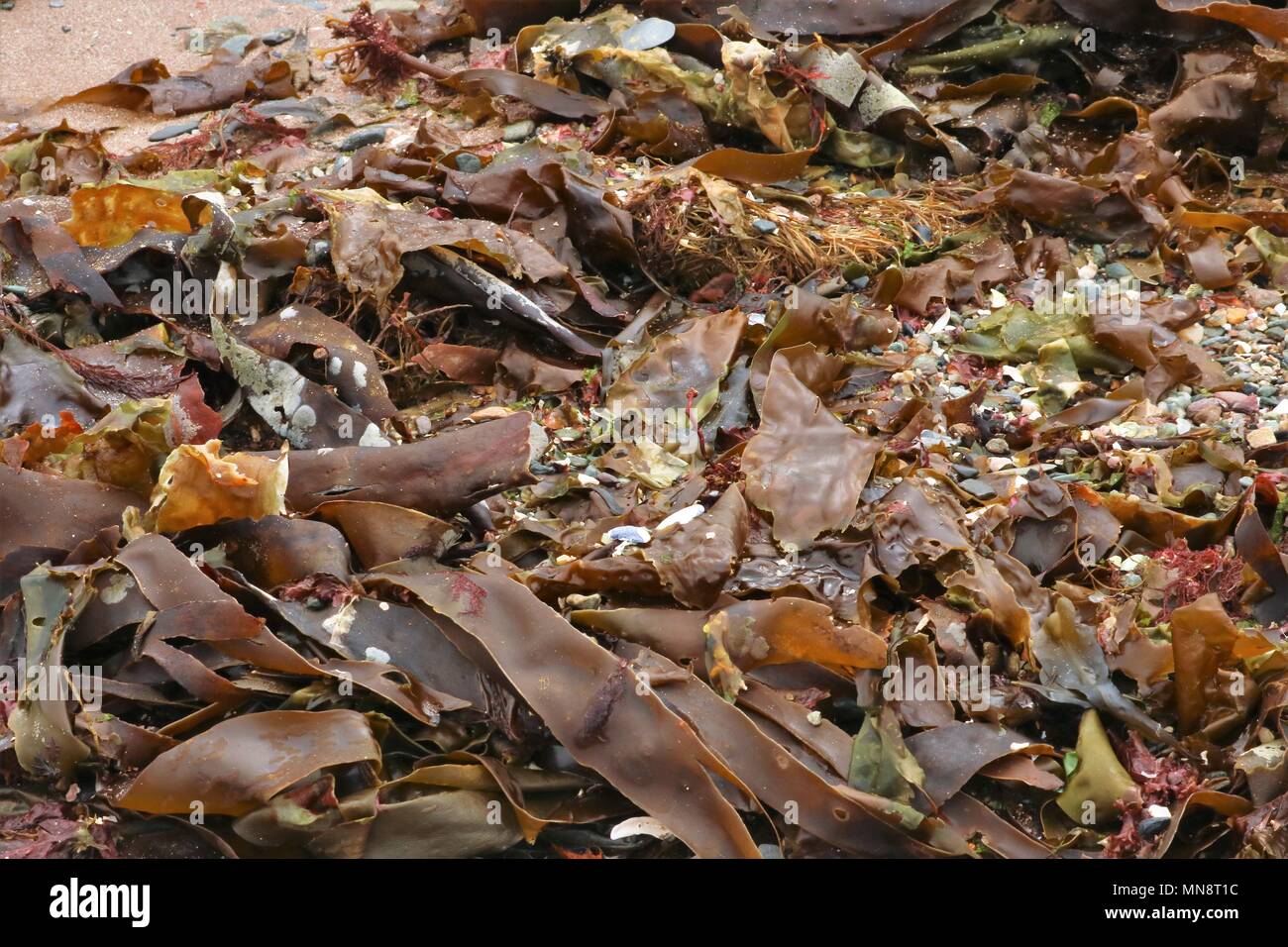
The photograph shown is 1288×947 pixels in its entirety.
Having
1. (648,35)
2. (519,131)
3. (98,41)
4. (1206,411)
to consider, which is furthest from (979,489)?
(98,41)

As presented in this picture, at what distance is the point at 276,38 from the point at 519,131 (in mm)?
1516

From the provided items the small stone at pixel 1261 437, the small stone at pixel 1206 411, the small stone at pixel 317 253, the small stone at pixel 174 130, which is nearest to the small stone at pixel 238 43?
the small stone at pixel 174 130

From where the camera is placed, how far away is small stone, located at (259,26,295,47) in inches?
201

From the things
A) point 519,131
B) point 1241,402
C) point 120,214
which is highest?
point 120,214

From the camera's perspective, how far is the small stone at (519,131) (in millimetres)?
4223

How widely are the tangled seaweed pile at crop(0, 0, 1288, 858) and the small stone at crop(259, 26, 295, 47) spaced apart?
1.41 feet

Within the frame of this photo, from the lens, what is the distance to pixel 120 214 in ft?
10.8

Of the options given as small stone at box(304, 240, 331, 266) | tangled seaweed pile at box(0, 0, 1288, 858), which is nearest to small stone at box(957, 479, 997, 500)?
tangled seaweed pile at box(0, 0, 1288, 858)

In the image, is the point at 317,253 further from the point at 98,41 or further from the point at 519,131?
the point at 98,41

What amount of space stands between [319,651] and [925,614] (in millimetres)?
1140

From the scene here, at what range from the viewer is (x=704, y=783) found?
6.61 feet

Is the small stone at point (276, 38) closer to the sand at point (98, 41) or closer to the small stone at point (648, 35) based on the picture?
the sand at point (98, 41)

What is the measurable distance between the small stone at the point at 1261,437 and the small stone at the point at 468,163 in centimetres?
225
